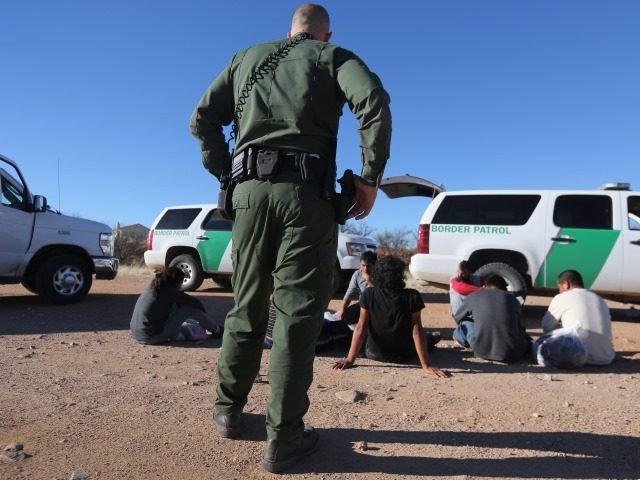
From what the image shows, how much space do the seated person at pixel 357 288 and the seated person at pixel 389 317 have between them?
92 centimetres

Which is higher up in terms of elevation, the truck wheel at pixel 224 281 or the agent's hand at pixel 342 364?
the truck wheel at pixel 224 281

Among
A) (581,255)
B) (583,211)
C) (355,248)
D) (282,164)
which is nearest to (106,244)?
(355,248)

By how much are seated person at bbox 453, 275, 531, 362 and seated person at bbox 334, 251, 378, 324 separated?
128cm

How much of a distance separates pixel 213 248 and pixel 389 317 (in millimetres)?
6590

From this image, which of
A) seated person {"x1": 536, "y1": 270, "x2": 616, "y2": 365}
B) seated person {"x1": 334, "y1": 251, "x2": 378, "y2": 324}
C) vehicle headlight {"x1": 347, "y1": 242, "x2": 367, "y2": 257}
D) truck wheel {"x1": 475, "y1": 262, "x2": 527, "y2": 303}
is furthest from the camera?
vehicle headlight {"x1": 347, "y1": 242, "x2": 367, "y2": 257}

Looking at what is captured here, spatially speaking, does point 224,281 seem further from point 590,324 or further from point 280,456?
point 280,456

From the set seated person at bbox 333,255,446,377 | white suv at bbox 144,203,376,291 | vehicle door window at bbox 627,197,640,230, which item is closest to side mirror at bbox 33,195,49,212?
white suv at bbox 144,203,376,291

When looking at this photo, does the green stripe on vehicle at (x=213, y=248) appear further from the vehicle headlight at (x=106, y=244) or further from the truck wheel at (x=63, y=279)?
the truck wheel at (x=63, y=279)

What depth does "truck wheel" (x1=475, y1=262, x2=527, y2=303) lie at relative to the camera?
7676mm

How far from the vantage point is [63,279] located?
27.4 ft

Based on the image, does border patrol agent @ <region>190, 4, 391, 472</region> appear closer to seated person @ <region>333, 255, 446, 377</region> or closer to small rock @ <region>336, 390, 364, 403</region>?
small rock @ <region>336, 390, 364, 403</region>

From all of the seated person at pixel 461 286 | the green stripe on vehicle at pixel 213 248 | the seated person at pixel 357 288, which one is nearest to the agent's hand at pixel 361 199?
the seated person at pixel 357 288

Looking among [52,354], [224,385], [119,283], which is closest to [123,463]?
[224,385]

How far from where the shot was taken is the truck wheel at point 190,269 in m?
10.9
